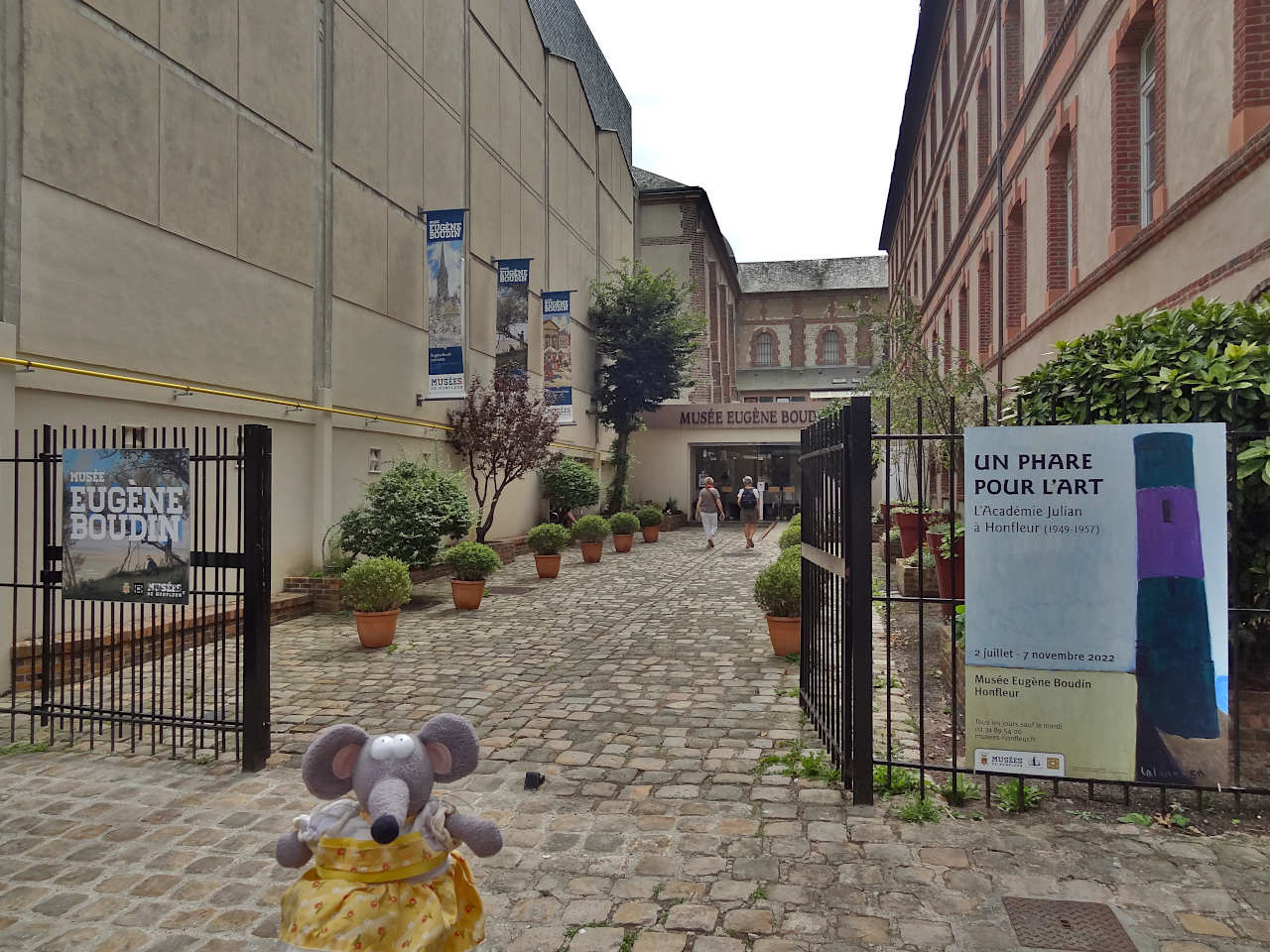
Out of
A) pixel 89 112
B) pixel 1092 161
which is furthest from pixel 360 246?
pixel 1092 161

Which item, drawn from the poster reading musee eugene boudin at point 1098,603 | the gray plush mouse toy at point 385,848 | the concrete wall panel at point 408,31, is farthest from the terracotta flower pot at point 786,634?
the concrete wall panel at point 408,31

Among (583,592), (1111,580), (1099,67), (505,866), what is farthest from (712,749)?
(1099,67)

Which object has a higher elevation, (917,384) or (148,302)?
(148,302)

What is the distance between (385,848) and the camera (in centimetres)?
257

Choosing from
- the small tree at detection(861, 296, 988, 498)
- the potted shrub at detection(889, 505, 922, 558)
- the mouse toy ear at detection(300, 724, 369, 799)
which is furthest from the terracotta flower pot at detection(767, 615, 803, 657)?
the potted shrub at detection(889, 505, 922, 558)

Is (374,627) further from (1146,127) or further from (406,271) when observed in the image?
(1146,127)

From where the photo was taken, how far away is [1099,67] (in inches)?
446

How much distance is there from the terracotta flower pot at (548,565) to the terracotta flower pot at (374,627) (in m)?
6.07

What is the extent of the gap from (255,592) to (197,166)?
22.6 ft

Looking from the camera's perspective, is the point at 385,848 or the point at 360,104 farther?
the point at 360,104

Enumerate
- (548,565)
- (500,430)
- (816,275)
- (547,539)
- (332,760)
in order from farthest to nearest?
(816,275) → (500,430) → (548,565) → (547,539) → (332,760)

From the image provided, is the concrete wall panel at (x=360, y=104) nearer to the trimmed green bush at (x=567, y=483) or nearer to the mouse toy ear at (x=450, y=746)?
the trimmed green bush at (x=567, y=483)

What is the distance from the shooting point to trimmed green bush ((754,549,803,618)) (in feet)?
28.2

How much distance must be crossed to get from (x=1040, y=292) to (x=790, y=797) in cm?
1280
